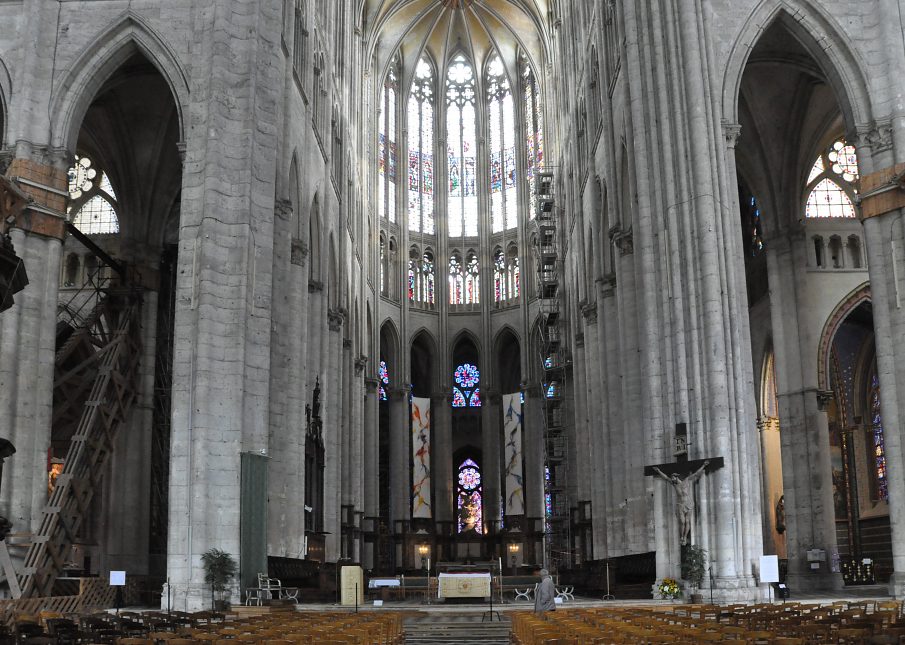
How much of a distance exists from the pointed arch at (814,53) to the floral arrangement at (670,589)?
12.0 meters

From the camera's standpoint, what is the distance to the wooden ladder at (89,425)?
79.4 ft

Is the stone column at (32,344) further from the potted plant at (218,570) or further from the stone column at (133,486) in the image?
the stone column at (133,486)

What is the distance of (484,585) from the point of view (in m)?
26.7

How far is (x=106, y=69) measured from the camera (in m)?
27.2

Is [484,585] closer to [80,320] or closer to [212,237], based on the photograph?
[212,237]

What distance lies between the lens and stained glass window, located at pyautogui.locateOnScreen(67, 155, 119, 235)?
37.5m

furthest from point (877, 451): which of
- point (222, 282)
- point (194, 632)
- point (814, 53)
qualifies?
point (194, 632)

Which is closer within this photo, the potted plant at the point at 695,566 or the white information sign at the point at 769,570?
the white information sign at the point at 769,570

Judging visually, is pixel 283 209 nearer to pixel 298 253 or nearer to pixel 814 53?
pixel 298 253

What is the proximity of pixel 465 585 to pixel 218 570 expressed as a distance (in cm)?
720

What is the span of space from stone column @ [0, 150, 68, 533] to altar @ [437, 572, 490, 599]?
1052 centimetres

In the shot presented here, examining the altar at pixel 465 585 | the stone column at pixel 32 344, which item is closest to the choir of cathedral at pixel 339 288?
the stone column at pixel 32 344

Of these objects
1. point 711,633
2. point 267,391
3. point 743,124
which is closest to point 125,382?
point 267,391

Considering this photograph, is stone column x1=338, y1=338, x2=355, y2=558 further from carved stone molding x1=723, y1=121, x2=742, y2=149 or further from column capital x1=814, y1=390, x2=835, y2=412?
carved stone molding x1=723, y1=121, x2=742, y2=149
